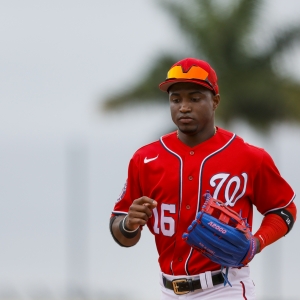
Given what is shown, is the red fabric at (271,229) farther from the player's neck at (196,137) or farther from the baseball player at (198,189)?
the player's neck at (196,137)

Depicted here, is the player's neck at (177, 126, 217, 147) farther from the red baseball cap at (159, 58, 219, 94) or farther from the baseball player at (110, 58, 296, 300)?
the red baseball cap at (159, 58, 219, 94)

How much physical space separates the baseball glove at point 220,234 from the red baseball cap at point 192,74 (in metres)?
0.79

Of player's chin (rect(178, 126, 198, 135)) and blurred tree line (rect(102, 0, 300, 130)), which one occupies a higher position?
blurred tree line (rect(102, 0, 300, 130))

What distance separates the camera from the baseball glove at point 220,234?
18.9ft

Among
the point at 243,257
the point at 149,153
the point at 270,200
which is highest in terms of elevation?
the point at 149,153

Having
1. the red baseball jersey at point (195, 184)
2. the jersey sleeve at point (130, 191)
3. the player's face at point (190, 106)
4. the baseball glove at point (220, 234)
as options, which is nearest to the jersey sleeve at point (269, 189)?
the red baseball jersey at point (195, 184)

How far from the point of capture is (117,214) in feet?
21.0

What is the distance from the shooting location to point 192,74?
6137mm

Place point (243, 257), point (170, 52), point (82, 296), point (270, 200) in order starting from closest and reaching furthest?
1. point (243, 257)
2. point (270, 200)
3. point (82, 296)
4. point (170, 52)

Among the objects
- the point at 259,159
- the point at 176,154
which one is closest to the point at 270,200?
the point at 259,159

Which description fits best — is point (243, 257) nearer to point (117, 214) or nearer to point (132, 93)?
point (117, 214)

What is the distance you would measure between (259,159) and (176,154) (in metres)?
0.58

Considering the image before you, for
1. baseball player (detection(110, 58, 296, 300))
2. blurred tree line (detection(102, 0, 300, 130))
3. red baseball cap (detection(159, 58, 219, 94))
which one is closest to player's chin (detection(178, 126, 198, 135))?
baseball player (detection(110, 58, 296, 300))

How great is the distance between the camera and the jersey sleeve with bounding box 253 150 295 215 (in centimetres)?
616
